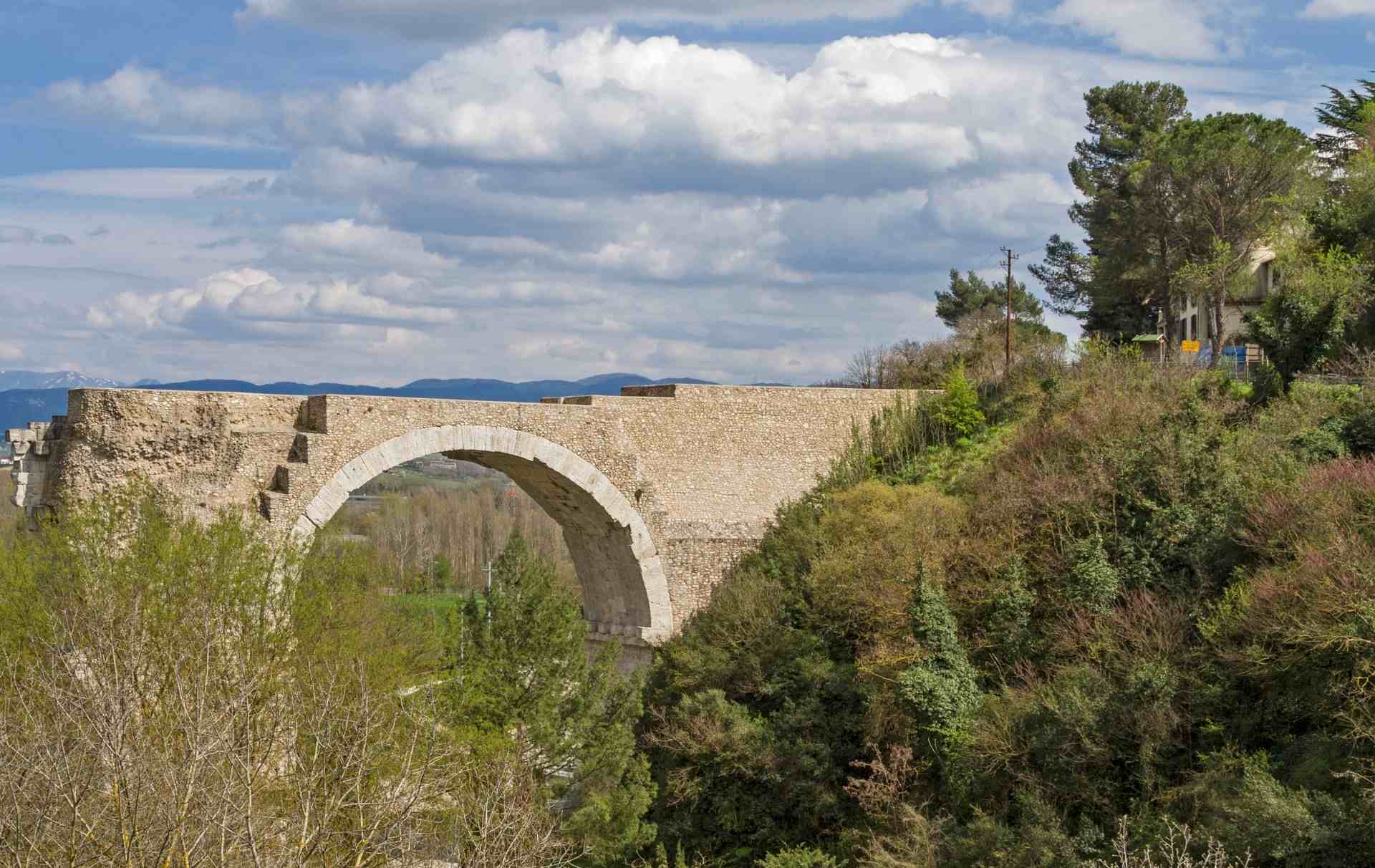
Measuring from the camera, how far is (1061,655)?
16391 millimetres

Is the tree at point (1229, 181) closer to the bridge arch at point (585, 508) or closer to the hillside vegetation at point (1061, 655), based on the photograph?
the hillside vegetation at point (1061, 655)

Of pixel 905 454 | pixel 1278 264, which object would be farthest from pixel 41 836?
pixel 1278 264

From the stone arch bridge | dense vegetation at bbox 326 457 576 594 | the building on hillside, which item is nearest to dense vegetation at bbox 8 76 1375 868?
the stone arch bridge

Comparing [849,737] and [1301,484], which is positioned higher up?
[1301,484]

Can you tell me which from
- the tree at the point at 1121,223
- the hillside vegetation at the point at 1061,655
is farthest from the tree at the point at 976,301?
the hillside vegetation at the point at 1061,655

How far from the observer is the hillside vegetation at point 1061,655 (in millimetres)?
13516

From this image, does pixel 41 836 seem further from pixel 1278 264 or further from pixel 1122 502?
pixel 1278 264

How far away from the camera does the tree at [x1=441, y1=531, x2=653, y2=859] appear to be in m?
16.5

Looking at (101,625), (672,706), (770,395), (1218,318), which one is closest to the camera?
(101,625)

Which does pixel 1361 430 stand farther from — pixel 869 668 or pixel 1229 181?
pixel 1229 181

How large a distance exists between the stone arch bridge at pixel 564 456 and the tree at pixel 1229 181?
749 cm

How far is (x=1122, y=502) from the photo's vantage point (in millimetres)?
17828

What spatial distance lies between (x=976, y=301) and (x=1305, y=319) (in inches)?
527

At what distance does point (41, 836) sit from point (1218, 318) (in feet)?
70.7
